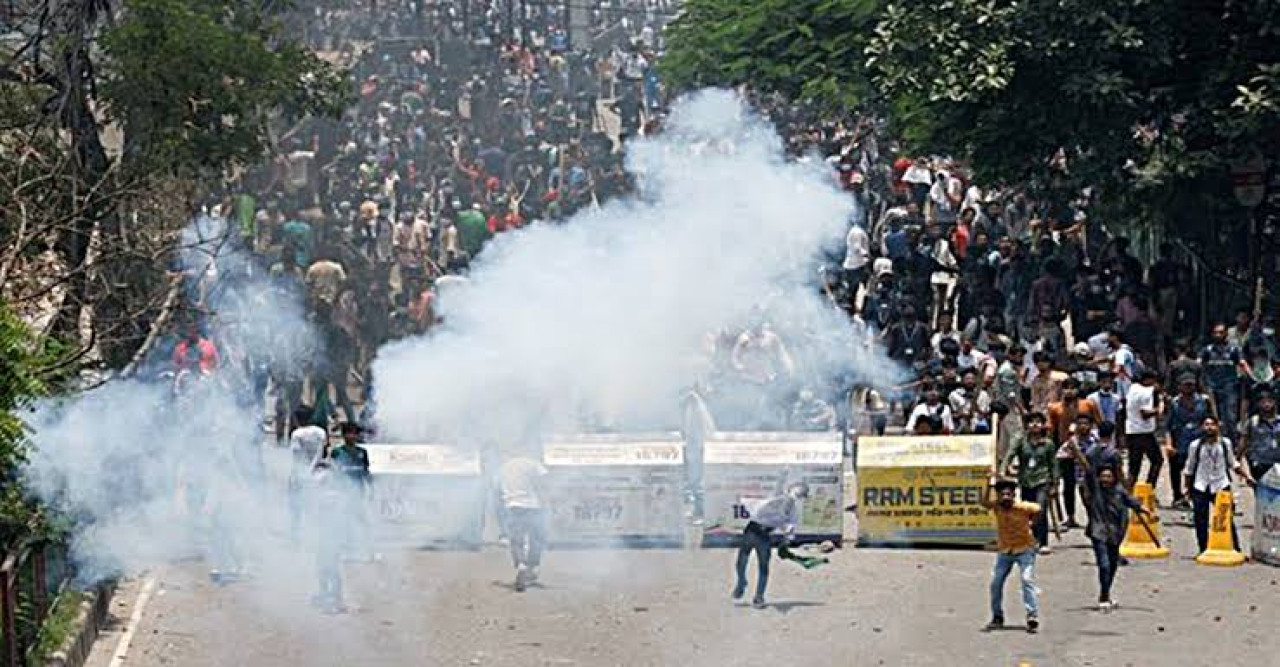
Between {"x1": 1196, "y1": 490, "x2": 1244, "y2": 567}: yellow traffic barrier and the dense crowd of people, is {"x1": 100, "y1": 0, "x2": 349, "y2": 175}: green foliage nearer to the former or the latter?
the dense crowd of people

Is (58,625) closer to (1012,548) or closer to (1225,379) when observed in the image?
(1012,548)

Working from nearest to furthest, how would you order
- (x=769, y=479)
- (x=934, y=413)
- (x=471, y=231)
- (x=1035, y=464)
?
(x=1035, y=464)
(x=769, y=479)
(x=934, y=413)
(x=471, y=231)

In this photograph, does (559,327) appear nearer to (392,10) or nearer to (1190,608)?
(1190,608)

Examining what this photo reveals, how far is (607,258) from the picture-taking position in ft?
83.6

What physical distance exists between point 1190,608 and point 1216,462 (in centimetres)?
217

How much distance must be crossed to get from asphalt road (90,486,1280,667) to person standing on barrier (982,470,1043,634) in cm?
22

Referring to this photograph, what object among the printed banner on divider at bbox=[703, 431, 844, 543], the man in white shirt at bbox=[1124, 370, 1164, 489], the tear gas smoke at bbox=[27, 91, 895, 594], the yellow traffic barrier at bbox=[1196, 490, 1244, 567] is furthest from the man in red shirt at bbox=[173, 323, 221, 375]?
the yellow traffic barrier at bbox=[1196, 490, 1244, 567]

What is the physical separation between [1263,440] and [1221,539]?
106 cm

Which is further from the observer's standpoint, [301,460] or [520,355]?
[520,355]

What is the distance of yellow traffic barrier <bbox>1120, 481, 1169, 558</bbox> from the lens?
2348cm

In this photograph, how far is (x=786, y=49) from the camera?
3522 centimetres

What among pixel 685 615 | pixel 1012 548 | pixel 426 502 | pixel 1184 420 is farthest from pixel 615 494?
pixel 1184 420

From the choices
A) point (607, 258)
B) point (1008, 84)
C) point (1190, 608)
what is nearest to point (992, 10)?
point (1008, 84)

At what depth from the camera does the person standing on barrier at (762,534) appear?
21500 mm
